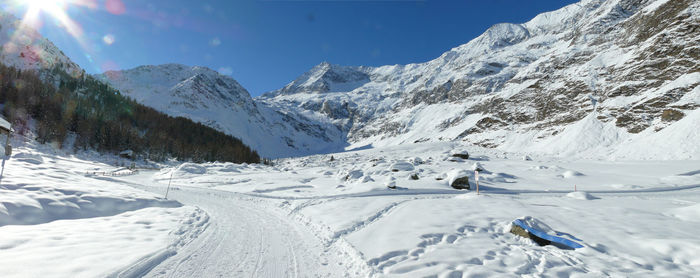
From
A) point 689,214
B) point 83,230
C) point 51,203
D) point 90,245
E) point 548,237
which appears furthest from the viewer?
point 51,203

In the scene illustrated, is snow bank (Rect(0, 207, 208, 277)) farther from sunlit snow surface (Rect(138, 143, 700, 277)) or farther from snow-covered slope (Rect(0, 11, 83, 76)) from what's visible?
snow-covered slope (Rect(0, 11, 83, 76))

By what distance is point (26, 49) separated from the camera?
4176 inches

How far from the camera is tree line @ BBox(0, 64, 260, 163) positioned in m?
50.5

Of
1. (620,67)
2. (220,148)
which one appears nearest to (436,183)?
(220,148)

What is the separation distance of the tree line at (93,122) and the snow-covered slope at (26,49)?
→ 45.6ft

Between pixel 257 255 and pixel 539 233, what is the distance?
7464 millimetres

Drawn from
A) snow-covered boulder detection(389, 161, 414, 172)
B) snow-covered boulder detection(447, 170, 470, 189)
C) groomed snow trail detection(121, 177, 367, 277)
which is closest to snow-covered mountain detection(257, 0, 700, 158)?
snow-covered boulder detection(447, 170, 470, 189)

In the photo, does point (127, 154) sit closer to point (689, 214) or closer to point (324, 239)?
point (324, 239)

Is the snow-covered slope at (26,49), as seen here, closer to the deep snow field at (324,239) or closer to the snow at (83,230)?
the snow at (83,230)

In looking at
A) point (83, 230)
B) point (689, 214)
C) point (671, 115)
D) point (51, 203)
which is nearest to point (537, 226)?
point (689, 214)

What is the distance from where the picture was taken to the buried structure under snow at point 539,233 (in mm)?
6504

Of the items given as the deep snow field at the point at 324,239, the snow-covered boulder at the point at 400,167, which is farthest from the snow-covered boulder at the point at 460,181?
the snow-covered boulder at the point at 400,167

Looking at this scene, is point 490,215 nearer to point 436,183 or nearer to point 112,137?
point 436,183

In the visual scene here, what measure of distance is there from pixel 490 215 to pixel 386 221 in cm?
382
